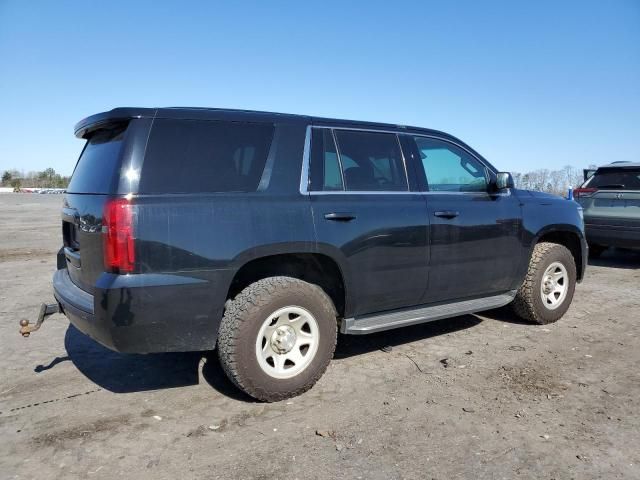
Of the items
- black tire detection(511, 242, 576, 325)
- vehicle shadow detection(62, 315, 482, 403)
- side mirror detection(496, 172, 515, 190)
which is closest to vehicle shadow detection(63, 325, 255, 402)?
vehicle shadow detection(62, 315, 482, 403)

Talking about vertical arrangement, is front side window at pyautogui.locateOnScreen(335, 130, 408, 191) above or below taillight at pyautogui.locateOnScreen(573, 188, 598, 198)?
above

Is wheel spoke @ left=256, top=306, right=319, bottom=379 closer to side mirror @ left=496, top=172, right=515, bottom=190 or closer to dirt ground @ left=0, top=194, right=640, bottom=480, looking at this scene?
dirt ground @ left=0, top=194, right=640, bottom=480

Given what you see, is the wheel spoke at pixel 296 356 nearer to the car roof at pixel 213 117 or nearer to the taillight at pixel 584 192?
the car roof at pixel 213 117

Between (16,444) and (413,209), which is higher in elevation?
(413,209)

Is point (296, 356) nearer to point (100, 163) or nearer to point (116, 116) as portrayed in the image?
point (100, 163)

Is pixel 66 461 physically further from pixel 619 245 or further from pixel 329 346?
pixel 619 245

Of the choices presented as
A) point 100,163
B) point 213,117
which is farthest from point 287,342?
point 100,163

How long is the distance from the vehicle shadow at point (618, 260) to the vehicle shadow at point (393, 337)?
4.93m

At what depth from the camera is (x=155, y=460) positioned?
9.12 ft

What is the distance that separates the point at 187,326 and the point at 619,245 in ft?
25.5

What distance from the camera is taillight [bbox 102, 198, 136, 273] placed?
2.93m

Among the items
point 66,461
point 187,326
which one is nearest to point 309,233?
point 187,326

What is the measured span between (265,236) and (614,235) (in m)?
7.23

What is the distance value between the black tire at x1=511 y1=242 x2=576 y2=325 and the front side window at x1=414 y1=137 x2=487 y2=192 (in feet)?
3.37
